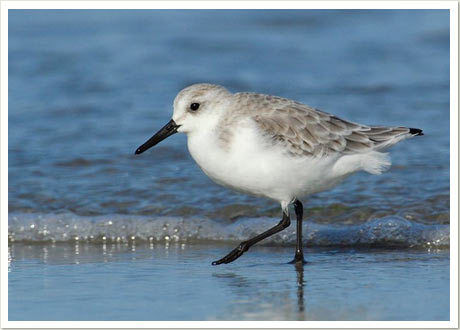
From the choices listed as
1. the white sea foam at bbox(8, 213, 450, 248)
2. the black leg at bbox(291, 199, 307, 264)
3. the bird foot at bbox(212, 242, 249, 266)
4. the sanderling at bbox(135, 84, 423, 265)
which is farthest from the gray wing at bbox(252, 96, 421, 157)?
the white sea foam at bbox(8, 213, 450, 248)

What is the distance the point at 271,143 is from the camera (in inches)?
264

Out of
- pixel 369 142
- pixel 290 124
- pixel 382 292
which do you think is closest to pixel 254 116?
pixel 290 124

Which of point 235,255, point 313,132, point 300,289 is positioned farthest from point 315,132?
point 300,289

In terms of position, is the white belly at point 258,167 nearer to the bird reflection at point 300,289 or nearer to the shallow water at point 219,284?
the bird reflection at point 300,289

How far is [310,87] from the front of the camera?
12.8m

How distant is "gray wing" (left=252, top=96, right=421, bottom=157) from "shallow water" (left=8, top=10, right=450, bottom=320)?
96cm

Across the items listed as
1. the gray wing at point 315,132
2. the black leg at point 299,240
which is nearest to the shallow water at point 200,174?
the black leg at point 299,240

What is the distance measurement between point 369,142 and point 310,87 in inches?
226

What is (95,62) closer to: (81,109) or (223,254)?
(81,109)

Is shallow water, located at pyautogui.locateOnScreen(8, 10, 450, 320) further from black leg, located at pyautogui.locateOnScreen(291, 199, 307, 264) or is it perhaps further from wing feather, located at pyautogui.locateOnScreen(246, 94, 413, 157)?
wing feather, located at pyautogui.locateOnScreen(246, 94, 413, 157)

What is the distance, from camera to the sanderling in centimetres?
666

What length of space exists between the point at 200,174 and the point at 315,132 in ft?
9.55

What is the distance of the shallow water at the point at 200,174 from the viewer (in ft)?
20.6

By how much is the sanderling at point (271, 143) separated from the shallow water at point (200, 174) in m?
0.70
